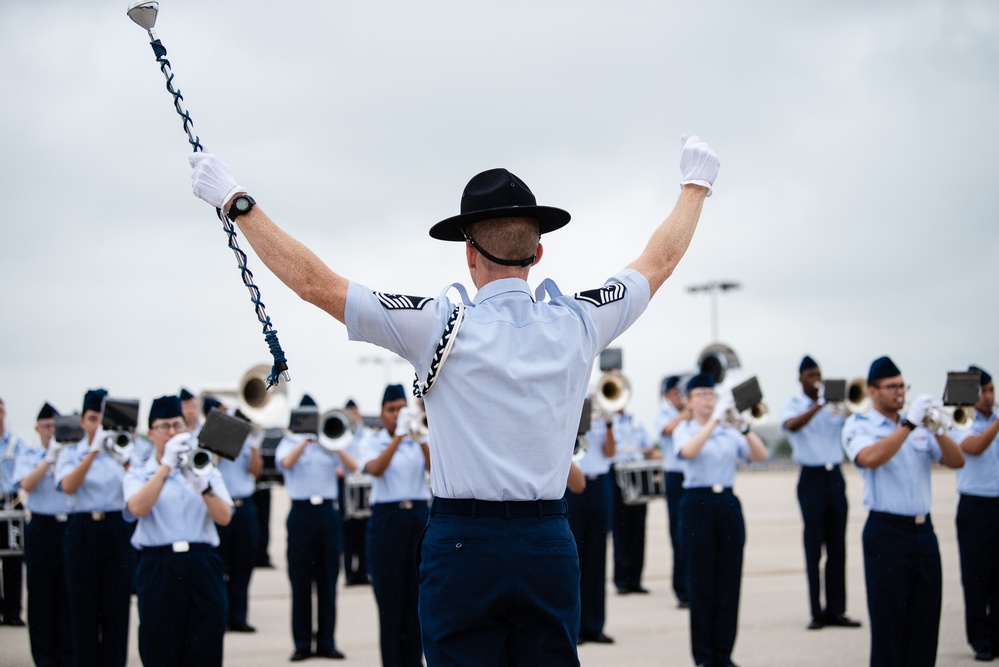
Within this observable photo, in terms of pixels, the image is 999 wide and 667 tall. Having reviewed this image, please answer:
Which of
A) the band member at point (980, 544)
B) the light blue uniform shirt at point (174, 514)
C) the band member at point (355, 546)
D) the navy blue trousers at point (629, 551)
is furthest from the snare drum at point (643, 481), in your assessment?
the light blue uniform shirt at point (174, 514)

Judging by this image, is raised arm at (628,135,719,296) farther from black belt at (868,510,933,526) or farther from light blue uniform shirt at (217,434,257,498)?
light blue uniform shirt at (217,434,257,498)

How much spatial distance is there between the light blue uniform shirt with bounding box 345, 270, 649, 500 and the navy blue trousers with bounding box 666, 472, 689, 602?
9.02m

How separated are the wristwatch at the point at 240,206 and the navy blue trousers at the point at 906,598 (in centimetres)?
549

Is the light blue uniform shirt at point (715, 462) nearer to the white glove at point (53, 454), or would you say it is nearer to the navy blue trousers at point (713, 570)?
the navy blue trousers at point (713, 570)

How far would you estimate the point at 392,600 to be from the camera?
9.03m

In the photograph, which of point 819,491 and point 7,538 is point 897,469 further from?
→ point 7,538

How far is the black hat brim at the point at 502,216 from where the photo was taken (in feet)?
10.7

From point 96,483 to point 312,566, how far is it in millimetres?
2344

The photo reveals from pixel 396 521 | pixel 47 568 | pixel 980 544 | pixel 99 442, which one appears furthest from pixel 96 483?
pixel 980 544

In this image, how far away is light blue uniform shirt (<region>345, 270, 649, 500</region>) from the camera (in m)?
3.13

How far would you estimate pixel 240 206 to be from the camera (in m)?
3.00

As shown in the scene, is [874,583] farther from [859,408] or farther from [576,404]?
[859,408]

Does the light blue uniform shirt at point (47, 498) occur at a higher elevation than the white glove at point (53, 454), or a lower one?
lower

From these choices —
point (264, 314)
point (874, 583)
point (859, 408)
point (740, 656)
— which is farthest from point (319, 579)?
point (264, 314)
